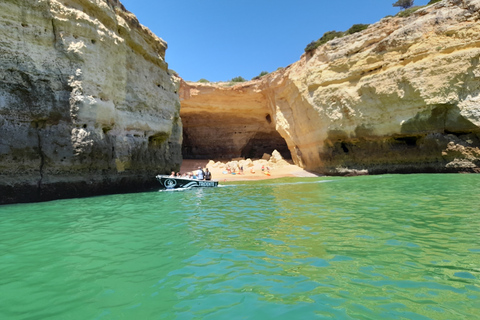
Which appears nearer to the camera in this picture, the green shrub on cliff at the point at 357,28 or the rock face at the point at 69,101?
the rock face at the point at 69,101

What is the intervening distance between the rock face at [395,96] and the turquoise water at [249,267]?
12419mm

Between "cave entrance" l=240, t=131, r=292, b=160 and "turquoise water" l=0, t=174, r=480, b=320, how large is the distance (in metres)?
29.7

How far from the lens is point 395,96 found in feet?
59.7

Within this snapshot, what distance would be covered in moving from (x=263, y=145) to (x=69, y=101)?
28209mm

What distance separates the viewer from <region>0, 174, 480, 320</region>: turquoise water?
2.61 meters

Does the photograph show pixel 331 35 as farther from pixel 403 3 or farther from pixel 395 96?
pixel 403 3

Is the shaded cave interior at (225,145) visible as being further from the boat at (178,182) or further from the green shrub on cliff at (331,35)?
the boat at (178,182)

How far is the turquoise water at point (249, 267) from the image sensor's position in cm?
261

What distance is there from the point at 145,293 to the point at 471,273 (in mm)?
3429

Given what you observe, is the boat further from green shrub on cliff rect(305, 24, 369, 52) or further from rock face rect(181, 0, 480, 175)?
green shrub on cliff rect(305, 24, 369, 52)

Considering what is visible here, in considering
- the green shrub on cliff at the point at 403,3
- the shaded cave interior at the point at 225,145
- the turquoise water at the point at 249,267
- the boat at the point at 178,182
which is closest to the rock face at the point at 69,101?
the boat at the point at 178,182

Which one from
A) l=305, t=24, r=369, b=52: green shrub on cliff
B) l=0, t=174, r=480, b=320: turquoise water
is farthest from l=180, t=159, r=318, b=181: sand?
l=0, t=174, r=480, b=320: turquoise water

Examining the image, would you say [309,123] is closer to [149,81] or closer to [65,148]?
[149,81]

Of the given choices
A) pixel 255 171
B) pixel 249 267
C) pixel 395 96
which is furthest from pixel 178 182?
pixel 395 96
